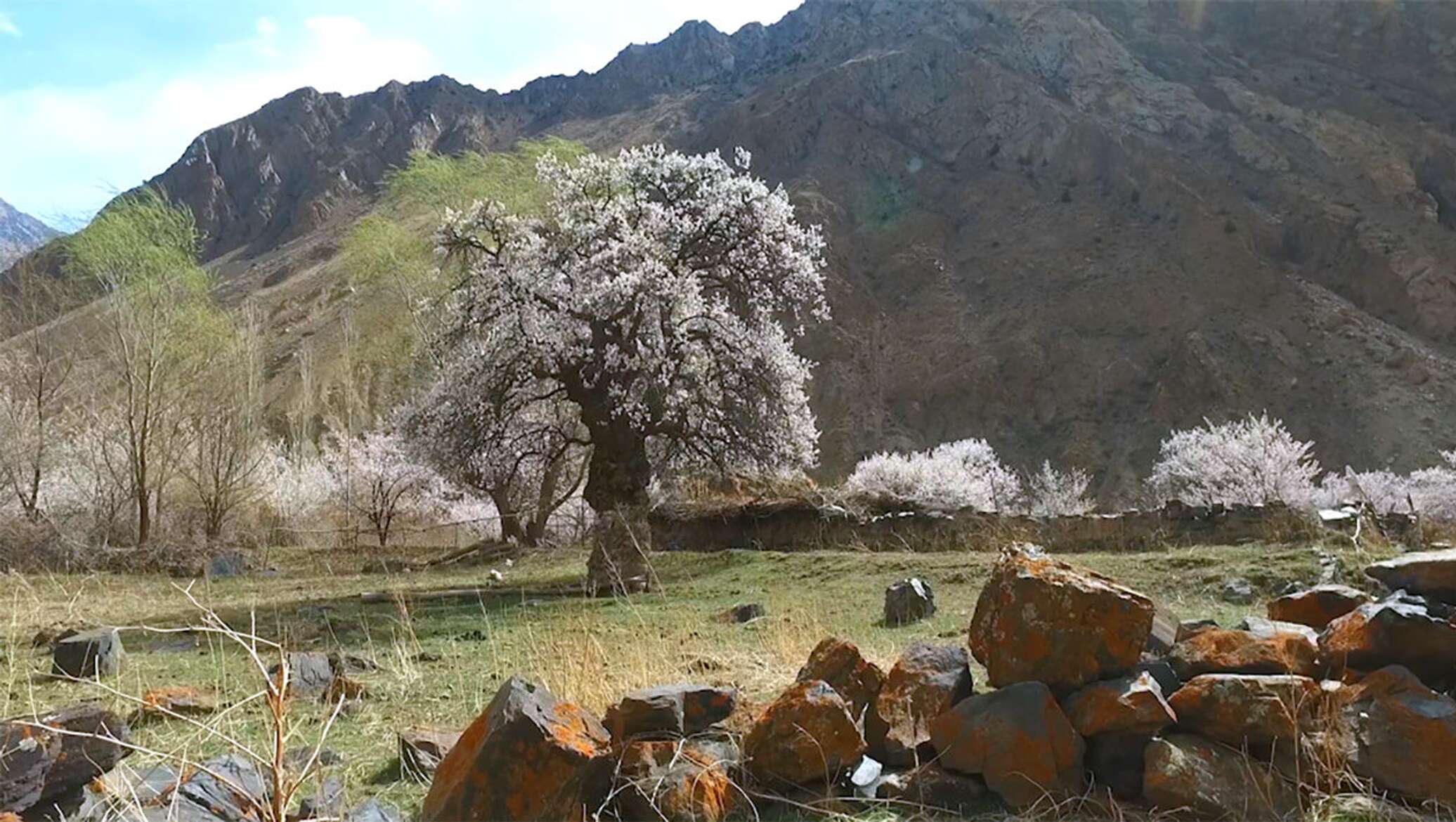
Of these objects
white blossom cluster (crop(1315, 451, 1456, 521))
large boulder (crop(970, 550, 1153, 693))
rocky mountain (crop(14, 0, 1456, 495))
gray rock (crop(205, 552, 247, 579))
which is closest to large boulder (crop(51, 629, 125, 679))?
large boulder (crop(970, 550, 1153, 693))

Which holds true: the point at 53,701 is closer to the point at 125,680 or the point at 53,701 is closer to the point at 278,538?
the point at 125,680

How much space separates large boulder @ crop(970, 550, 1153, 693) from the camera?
11.6 ft

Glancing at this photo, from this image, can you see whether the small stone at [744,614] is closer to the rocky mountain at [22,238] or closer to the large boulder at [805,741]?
the large boulder at [805,741]

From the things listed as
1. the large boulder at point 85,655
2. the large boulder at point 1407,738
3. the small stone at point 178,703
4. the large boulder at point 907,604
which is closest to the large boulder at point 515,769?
the small stone at point 178,703

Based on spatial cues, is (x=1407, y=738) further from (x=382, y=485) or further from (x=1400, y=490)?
(x=1400, y=490)

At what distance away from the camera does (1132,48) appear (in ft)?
226

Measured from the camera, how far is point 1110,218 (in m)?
54.2

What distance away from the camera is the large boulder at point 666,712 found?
3.63 metres

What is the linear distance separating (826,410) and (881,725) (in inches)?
1733

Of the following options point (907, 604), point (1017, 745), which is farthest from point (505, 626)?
point (1017, 745)

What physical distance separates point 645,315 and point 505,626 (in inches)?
Result: 212

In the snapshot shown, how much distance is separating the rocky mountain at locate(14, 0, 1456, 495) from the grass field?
100 ft

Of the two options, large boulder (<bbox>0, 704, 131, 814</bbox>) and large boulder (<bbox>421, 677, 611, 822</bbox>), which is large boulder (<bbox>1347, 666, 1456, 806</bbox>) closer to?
large boulder (<bbox>421, 677, 611, 822</bbox>)

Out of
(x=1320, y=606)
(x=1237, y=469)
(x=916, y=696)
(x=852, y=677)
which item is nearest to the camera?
(x=916, y=696)
